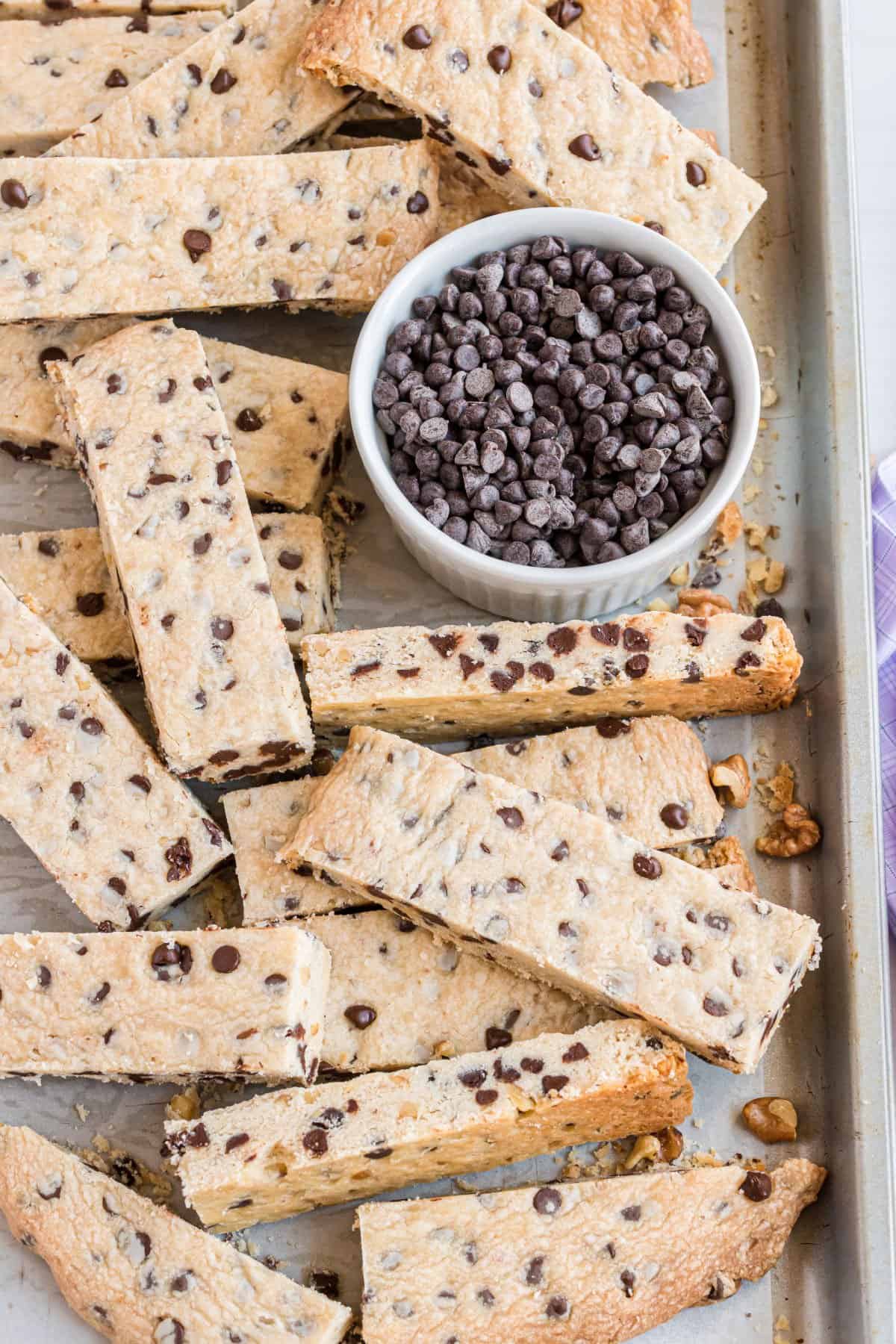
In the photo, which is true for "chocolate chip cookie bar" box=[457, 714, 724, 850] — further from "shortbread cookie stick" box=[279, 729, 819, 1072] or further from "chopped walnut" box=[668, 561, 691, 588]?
"chopped walnut" box=[668, 561, 691, 588]

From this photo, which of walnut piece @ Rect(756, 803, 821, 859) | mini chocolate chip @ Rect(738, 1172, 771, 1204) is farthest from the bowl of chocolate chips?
mini chocolate chip @ Rect(738, 1172, 771, 1204)

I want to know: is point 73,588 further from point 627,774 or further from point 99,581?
point 627,774

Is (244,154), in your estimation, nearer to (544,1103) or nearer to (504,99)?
(504,99)

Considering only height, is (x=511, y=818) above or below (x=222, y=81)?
below

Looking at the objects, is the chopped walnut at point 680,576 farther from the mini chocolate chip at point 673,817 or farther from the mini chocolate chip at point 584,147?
the mini chocolate chip at point 584,147

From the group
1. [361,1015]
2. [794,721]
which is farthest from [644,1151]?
[794,721]

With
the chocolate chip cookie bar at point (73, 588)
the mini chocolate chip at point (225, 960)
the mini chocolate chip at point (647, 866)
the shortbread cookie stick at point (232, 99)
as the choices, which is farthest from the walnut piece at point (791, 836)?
the shortbread cookie stick at point (232, 99)
